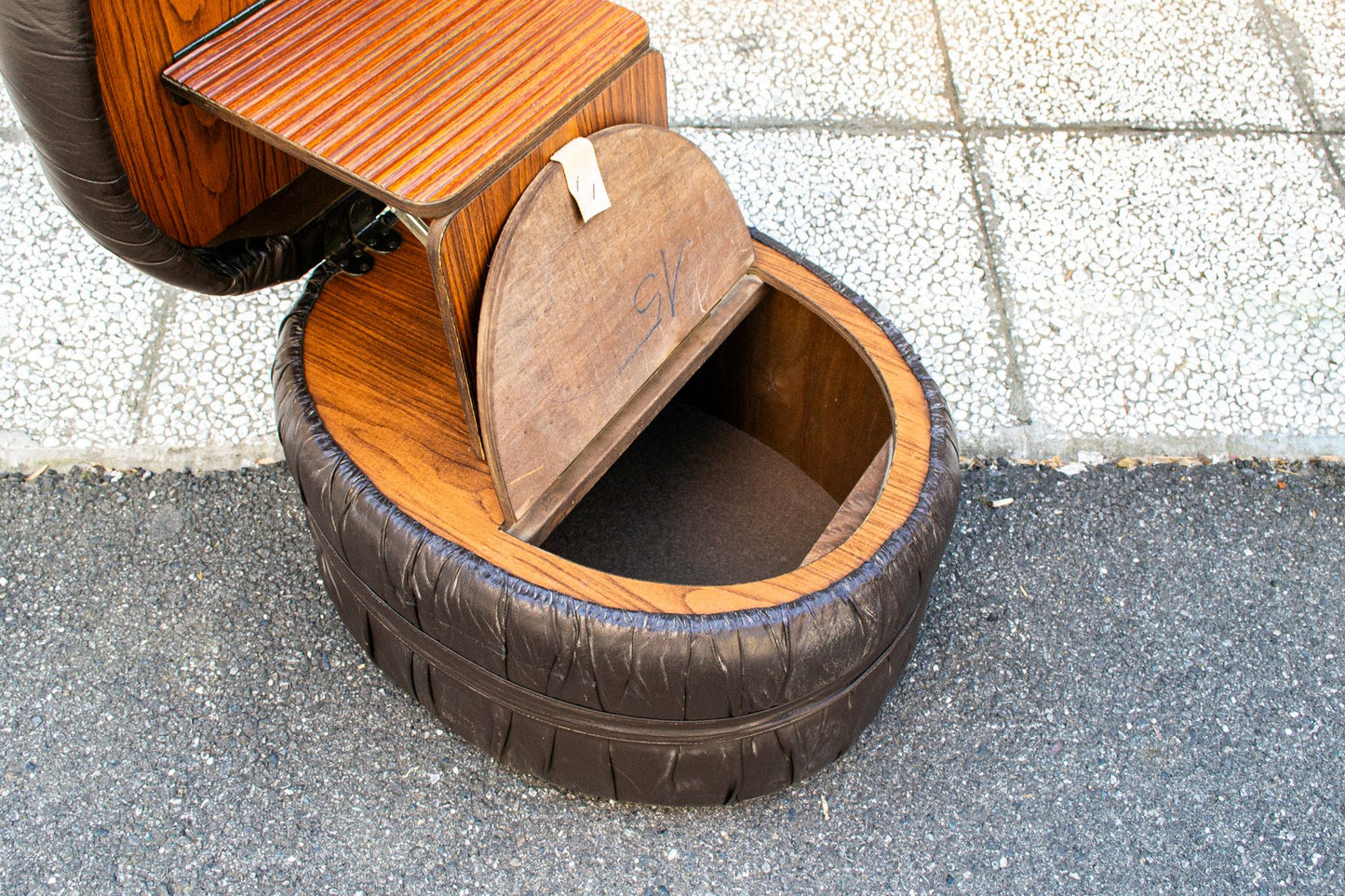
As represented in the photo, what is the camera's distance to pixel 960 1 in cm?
300

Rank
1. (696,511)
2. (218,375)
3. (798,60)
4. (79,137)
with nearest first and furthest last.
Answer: (79,137) → (696,511) → (218,375) → (798,60)

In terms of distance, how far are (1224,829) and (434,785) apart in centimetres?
114

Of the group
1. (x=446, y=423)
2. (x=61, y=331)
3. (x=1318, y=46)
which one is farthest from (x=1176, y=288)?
(x=61, y=331)

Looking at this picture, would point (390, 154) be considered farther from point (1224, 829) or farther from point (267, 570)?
point (1224, 829)

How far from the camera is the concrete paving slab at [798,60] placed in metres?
2.73

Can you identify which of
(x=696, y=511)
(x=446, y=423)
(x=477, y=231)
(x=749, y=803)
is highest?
(x=477, y=231)

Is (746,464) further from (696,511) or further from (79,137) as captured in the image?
(79,137)

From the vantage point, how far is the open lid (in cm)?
143

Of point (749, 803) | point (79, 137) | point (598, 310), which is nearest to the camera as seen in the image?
point (79, 137)

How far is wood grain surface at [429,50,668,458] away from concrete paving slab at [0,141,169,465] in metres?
0.99

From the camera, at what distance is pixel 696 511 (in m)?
2.02

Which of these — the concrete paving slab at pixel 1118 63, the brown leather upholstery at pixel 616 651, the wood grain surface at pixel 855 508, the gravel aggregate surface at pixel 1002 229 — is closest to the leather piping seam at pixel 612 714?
the brown leather upholstery at pixel 616 651

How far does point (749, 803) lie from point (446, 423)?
69 cm

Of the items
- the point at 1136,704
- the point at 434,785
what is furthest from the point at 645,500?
the point at 1136,704
